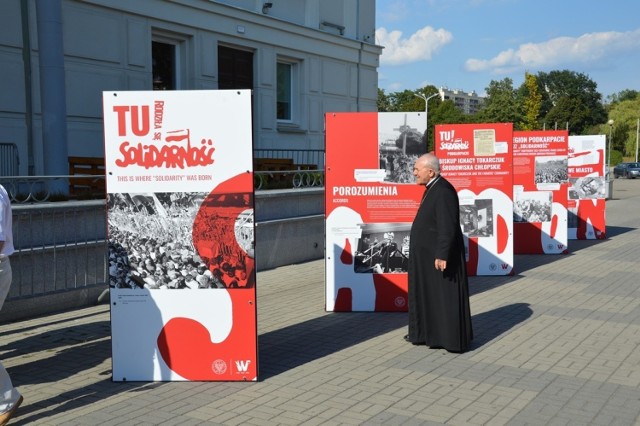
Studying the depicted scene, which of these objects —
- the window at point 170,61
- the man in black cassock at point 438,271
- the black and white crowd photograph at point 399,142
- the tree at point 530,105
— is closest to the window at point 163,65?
the window at point 170,61

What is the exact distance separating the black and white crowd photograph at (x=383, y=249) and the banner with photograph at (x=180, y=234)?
3204 mm

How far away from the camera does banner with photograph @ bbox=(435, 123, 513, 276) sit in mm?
11438

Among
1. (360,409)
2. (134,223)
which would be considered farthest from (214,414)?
(134,223)

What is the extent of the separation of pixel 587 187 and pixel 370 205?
9.70 m

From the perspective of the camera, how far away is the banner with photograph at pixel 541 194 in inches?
561

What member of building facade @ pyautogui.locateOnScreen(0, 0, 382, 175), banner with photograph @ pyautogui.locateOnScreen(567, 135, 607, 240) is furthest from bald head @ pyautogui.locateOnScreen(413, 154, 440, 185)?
banner with photograph @ pyautogui.locateOnScreen(567, 135, 607, 240)

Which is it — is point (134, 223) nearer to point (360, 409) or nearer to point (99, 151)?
point (360, 409)

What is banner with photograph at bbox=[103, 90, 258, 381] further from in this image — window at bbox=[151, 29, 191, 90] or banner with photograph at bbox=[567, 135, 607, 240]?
banner with photograph at bbox=[567, 135, 607, 240]

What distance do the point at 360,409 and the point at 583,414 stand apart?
1614 mm

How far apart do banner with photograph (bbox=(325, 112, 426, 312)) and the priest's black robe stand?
1.52 m

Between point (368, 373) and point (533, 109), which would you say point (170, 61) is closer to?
point (368, 373)

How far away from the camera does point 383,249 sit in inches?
346

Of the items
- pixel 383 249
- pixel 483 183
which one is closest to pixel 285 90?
pixel 483 183

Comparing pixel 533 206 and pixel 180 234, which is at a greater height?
pixel 180 234
